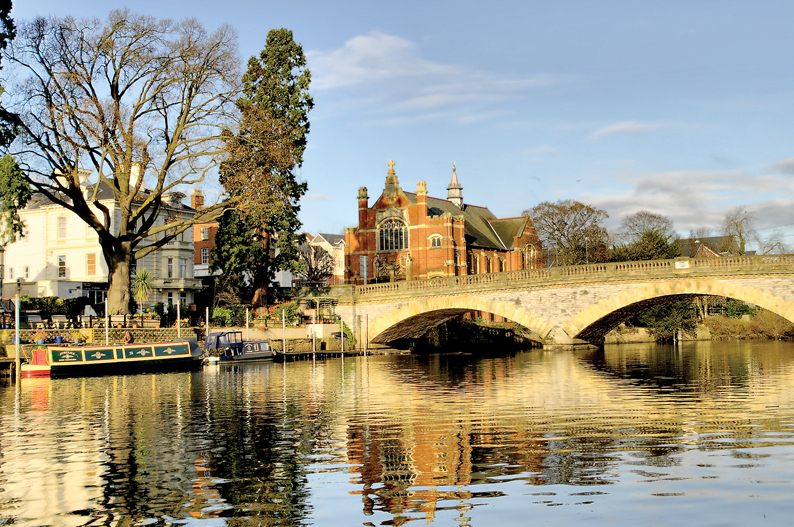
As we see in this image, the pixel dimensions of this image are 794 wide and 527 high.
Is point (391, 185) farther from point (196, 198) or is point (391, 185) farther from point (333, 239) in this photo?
point (333, 239)

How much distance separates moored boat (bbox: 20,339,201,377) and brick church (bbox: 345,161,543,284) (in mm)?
33003

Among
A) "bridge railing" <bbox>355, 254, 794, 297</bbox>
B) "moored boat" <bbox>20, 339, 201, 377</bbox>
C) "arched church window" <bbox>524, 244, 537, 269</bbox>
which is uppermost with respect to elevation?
"arched church window" <bbox>524, 244, 537, 269</bbox>

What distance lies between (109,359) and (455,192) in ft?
207

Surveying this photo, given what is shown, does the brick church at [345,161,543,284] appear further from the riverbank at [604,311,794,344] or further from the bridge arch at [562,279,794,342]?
the bridge arch at [562,279,794,342]

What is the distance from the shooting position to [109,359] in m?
40.3

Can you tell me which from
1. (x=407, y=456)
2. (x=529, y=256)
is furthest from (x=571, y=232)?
(x=407, y=456)

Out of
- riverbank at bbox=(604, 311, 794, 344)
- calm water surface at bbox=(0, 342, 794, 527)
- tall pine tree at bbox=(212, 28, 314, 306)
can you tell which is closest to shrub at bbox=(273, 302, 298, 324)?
tall pine tree at bbox=(212, 28, 314, 306)

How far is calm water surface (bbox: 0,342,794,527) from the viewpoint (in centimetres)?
1097

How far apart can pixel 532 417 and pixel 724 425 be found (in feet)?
14.6

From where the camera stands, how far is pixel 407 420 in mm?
20125

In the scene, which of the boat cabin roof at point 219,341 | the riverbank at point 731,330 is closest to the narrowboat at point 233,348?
the boat cabin roof at point 219,341

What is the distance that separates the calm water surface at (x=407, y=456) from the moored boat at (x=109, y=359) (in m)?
8.56

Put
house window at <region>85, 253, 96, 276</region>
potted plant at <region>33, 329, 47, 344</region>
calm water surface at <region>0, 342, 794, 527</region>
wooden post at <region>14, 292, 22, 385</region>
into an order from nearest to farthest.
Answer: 1. calm water surface at <region>0, 342, 794, 527</region>
2. wooden post at <region>14, 292, 22, 385</region>
3. potted plant at <region>33, 329, 47, 344</region>
4. house window at <region>85, 253, 96, 276</region>

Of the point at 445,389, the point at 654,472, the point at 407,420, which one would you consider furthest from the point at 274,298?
the point at 654,472
